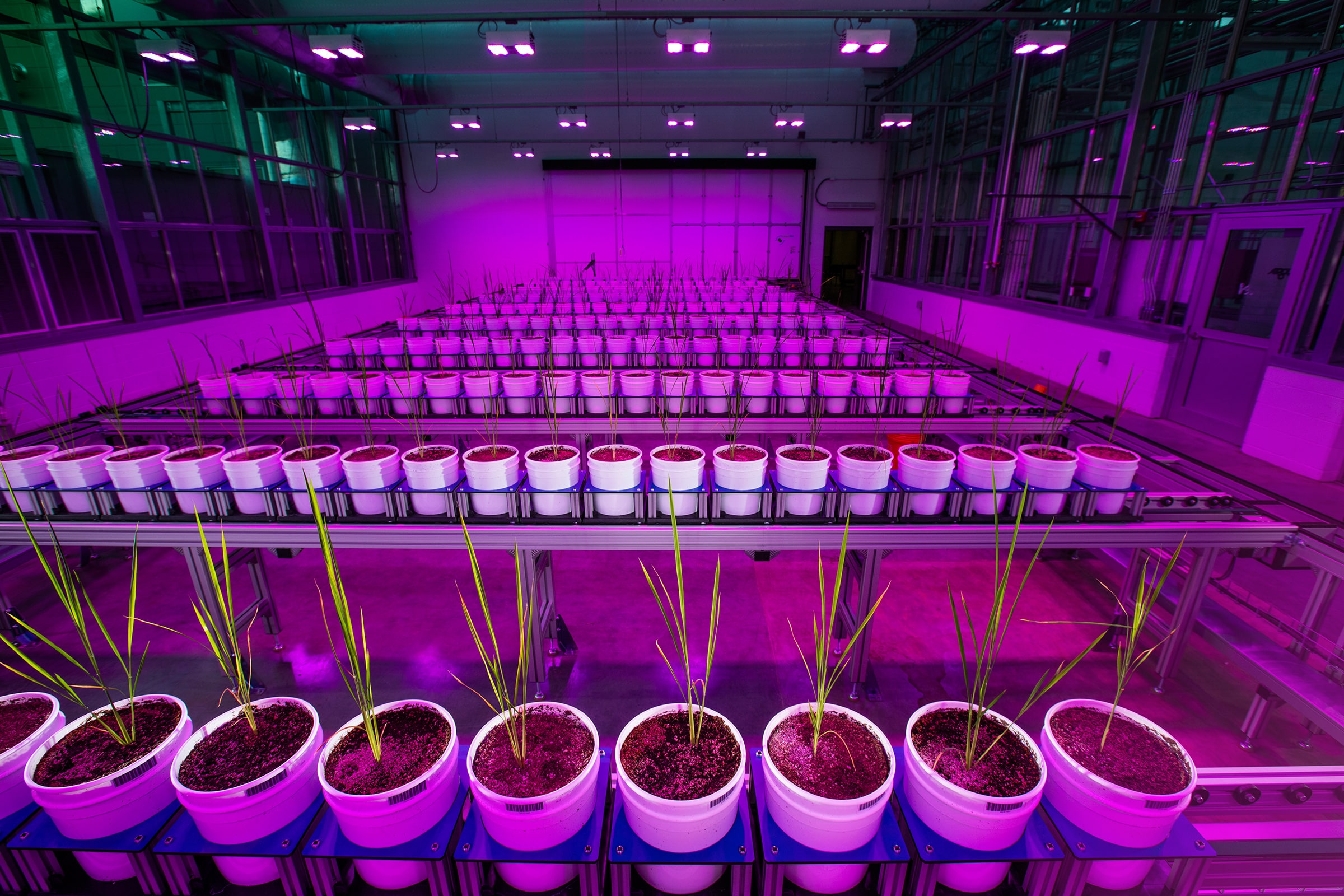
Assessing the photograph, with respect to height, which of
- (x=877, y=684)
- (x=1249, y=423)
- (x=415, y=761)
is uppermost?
(x=415, y=761)

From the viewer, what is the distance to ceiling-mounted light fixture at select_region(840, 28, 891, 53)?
5.16 metres

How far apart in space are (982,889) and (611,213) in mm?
15348

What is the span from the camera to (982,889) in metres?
1.09

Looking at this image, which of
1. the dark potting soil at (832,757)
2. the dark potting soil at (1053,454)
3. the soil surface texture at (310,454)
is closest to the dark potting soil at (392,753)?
the dark potting soil at (832,757)

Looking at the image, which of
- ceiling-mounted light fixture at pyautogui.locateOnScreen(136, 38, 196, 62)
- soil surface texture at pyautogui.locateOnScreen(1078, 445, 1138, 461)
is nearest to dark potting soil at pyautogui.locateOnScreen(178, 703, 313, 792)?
soil surface texture at pyautogui.locateOnScreen(1078, 445, 1138, 461)

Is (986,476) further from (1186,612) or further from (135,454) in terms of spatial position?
(135,454)

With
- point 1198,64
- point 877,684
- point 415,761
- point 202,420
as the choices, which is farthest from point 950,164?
point 415,761

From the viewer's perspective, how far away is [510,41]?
560 cm

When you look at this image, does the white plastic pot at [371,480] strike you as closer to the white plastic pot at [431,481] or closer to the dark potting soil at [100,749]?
the white plastic pot at [431,481]

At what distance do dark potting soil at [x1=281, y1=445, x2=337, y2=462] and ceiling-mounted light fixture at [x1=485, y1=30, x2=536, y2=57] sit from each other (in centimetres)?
468

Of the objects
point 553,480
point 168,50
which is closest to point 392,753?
point 553,480

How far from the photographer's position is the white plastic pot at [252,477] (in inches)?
92.8

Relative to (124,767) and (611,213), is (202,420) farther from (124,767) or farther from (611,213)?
(611,213)

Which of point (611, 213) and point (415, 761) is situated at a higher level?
→ point (611, 213)
